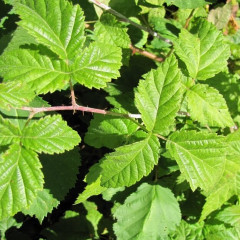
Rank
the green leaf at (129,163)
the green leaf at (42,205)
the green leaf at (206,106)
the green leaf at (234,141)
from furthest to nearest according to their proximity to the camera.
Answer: the green leaf at (42,205) < the green leaf at (234,141) < the green leaf at (206,106) < the green leaf at (129,163)

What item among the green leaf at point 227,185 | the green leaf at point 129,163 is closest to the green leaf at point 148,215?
the green leaf at point 227,185

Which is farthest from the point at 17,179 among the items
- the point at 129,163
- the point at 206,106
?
the point at 206,106

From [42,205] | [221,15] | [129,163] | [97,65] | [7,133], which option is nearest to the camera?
[7,133]

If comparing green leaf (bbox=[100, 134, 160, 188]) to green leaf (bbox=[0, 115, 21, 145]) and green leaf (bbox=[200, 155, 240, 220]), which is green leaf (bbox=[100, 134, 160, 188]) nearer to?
green leaf (bbox=[0, 115, 21, 145])

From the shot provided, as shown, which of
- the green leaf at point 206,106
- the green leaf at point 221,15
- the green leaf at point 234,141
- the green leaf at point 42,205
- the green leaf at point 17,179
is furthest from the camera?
the green leaf at point 221,15

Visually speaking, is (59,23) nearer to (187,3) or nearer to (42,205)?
(187,3)

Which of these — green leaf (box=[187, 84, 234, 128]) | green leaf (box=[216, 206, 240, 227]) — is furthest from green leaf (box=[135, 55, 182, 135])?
green leaf (box=[216, 206, 240, 227])

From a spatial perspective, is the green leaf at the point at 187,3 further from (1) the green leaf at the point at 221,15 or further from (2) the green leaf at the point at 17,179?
(2) the green leaf at the point at 17,179
